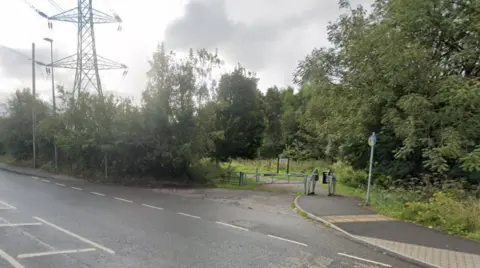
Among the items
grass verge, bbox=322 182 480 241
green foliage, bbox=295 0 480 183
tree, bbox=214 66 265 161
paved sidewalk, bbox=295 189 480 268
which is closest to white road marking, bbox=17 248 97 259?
paved sidewalk, bbox=295 189 480 268

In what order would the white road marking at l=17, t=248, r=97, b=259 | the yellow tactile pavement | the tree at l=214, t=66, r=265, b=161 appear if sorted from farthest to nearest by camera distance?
the tree at l=214, t=66, r=265, b=161 → the yellow tactile pavement → the white road marking at l=17, t=248, r=97, b=259

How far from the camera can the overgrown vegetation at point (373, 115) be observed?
35.2 ft

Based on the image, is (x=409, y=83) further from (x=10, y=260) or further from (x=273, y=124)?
(x=273, y=124)

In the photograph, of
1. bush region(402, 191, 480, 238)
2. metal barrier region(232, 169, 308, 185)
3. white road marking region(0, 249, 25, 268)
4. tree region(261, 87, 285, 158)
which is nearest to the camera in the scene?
white road marking region(0, 249, 25, 268)

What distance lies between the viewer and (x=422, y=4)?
1205cm

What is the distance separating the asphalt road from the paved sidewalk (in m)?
0.44

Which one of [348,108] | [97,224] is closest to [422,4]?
[348,108]

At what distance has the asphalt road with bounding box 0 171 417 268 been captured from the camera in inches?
235

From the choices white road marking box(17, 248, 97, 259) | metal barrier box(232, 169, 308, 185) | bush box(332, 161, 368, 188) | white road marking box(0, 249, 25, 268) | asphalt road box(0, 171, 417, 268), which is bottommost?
metal barrier box(232, 169, 308, 185)

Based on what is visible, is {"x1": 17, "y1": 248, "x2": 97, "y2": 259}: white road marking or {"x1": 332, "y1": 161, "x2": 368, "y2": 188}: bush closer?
{"x1": 17, "y1": 248, "x2": 97, "y2": 259}: white road marking

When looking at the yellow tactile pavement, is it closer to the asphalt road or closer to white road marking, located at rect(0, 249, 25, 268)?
the asphalt road

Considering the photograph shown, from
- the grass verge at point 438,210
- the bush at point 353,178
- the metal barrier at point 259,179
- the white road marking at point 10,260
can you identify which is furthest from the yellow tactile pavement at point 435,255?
the bush at point 353,178

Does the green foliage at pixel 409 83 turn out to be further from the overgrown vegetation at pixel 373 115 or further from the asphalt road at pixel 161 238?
the asphalt road at pixel 161 238

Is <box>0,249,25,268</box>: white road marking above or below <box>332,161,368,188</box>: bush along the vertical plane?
above
